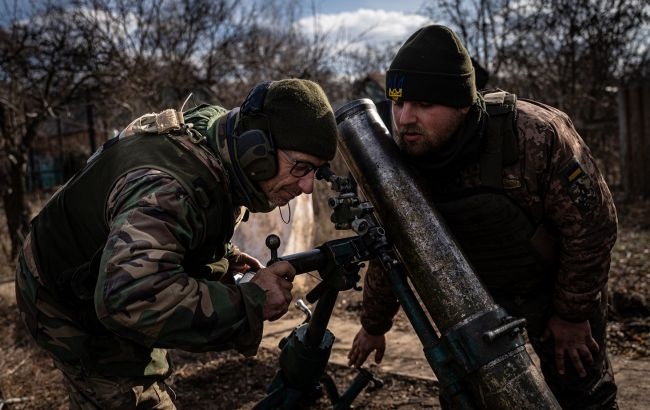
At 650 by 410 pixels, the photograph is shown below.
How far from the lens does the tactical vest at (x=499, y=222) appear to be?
8.40 ft

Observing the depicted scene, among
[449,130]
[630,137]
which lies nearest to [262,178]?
[449,130]

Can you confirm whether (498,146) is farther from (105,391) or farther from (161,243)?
(105,391)

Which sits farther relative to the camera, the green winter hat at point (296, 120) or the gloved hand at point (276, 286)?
the green winter hat at point (296, 120)

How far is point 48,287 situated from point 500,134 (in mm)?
1904

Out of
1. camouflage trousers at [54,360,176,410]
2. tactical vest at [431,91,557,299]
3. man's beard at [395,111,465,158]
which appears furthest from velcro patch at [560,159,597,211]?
camouflage trousers at [54,360,176,410]

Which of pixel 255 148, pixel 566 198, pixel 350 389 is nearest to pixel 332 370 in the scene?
pixel 350 389

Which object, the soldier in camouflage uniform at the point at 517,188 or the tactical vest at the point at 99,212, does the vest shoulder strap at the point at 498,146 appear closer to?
the soldier in camouflage uniform at the point at 517,188

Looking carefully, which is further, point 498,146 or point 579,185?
point 498,146

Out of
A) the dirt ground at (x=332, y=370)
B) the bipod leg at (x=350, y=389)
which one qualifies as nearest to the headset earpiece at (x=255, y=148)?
the bipod leg at (x=350, y=389)

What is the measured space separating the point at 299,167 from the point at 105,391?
3.77ft

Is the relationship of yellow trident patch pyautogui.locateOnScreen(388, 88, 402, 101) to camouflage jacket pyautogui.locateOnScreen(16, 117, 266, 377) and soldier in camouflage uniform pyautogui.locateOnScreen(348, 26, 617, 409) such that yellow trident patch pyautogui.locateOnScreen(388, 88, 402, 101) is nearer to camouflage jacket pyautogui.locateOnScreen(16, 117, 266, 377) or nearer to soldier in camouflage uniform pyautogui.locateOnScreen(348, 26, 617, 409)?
soldier in camouflage uniform pyautogui.locateOnScreen(348, 26, 617, 409)

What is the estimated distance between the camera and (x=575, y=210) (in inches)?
98.1

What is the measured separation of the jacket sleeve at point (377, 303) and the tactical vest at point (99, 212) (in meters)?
1.00

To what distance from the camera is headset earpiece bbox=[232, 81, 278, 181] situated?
82.6 inches
